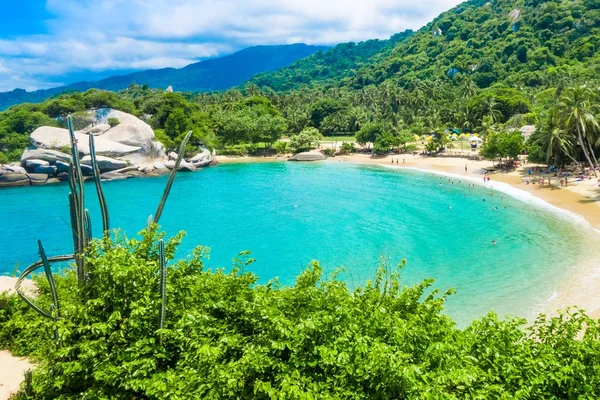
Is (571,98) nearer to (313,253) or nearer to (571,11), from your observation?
(313,253)

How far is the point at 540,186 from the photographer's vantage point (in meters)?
45.7

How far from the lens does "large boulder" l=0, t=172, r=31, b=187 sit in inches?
2315

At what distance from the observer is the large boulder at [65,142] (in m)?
61.9

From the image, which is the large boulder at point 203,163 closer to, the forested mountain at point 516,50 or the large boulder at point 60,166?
the large boulder at point 60,166

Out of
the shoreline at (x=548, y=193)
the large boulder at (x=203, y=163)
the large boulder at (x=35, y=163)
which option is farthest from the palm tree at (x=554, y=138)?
the large boulder at (x=35, y=163)

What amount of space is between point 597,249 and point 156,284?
3052 centimetres

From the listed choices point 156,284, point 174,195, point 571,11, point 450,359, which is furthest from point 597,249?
point 571,11

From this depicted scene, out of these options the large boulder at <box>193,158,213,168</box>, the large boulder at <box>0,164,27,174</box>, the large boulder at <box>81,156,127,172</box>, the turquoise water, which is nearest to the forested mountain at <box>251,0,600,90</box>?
the turquoise water

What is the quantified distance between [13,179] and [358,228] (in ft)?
180

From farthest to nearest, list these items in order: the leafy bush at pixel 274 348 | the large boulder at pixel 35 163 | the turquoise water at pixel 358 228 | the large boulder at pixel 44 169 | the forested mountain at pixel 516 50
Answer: the forested mountain at pixel 516 50, the large boulder at pixel 44 169, the large boulder at pixel 35 163, the turquoise water at pixel 358 228, the leafy bush at pixel 274 348

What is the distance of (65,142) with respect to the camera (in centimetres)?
6438

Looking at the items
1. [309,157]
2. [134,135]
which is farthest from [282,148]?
[134,135]

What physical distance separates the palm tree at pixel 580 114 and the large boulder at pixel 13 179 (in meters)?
74.5

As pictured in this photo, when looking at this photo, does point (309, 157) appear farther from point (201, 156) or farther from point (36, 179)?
point (36, 179)
